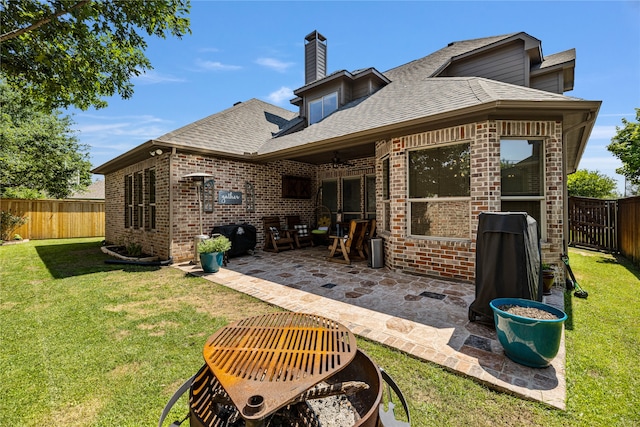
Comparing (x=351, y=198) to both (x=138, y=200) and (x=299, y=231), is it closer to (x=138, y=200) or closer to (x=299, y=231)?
(x=299, y=231)

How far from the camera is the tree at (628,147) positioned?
14.5m

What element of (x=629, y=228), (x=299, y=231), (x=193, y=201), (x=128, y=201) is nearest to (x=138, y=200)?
(x=128, y=201)

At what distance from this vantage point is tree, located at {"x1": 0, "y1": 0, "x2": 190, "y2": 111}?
14.5 feet

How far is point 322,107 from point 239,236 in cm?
585

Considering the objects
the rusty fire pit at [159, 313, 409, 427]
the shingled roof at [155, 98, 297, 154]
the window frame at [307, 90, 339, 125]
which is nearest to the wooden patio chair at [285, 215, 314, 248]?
the shingled roof at [155, 98, 297, 154]

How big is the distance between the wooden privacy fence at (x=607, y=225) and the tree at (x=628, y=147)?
10.1 metres

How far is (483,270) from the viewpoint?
303 centimetres

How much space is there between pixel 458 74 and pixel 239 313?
357 inches

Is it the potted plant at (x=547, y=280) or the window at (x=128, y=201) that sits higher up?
the window at (x=128, y=201)

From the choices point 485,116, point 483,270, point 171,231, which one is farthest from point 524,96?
point 171,231

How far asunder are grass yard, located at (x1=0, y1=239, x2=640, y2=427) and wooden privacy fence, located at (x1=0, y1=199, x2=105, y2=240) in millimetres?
11866

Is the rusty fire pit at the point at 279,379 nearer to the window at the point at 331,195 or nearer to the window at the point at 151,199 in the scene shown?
the window at the point at 151,199

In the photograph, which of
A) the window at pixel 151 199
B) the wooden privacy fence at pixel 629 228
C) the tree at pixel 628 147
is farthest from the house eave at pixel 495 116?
the tree at pixel 628 147

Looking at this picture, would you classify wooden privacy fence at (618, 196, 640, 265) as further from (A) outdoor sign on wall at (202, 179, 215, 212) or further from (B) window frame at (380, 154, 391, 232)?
(A) outdoor sign on wall at (202, 179, 215, 212)
